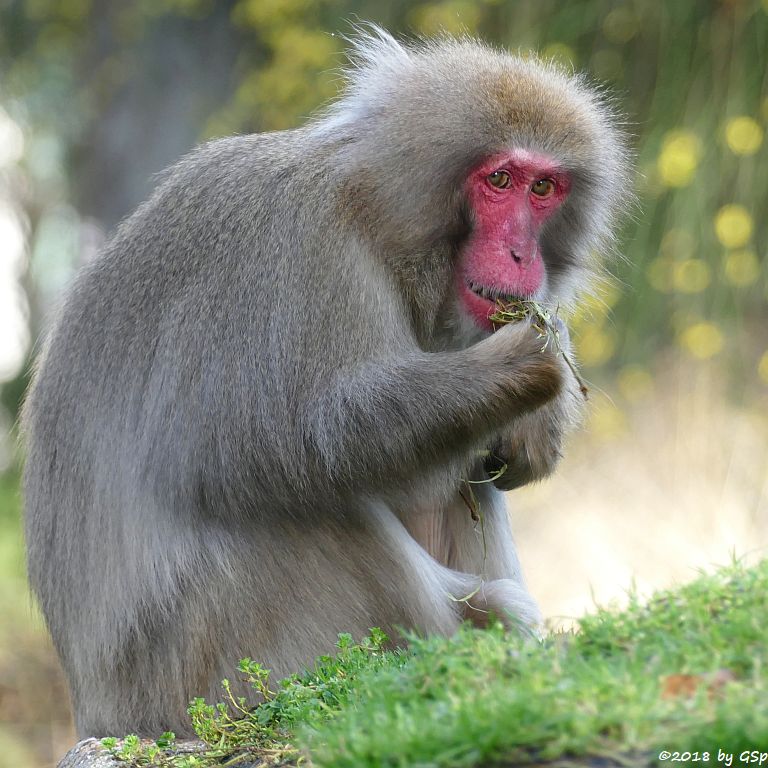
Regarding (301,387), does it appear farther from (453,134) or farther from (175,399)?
(453,134)

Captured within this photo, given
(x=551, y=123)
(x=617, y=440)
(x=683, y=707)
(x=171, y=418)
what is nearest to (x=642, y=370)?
(x=617, y=440)

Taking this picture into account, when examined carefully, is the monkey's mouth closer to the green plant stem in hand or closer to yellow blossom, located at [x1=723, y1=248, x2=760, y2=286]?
the green plant stem in hand

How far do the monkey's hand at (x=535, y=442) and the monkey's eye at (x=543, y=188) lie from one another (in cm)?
54

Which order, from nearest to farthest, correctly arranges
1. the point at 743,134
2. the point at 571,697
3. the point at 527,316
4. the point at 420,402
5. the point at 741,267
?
the point at 571,697
the point at 420,402
the point at 527,316
the point at 743,134
the point at 741,267

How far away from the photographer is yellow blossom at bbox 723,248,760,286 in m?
9.27

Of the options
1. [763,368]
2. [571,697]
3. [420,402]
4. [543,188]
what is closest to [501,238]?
[543,188]

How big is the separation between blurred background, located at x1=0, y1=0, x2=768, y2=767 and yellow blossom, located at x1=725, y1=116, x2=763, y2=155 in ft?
0.05

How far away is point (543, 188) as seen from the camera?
4816 mm

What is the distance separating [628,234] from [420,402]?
565cm

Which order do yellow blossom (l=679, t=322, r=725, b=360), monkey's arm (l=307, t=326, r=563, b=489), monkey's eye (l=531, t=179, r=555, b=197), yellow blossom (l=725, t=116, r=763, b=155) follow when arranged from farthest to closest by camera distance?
1. yellow blossom (l=679, t=322, r=725, b=360)
2. yellow blossom (l=725, t=116, r=763, b=155)
3. monkey's eye (l=531, t=179, r=555, b=197)
4. monkey's arm (l=307, t=326, r=563, b=489)

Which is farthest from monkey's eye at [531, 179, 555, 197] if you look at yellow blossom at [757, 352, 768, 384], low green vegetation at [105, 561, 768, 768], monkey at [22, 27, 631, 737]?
yellow blossom at [757, 352, 768, 384]

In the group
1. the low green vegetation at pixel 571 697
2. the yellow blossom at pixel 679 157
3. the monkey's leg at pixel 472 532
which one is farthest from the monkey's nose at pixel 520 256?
the yellow blossom at pixel 679 157

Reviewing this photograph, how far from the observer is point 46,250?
1555 centimetres

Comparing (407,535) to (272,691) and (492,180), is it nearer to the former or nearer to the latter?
(272,691)
